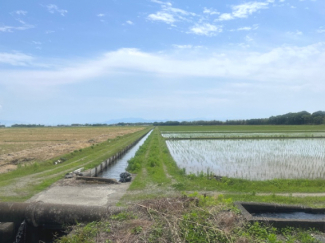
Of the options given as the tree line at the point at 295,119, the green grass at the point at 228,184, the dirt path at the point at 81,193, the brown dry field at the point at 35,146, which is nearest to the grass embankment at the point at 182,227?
the dirt path at the point at 81,193

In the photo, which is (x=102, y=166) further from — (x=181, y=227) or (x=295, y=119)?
(x=295, y=119)

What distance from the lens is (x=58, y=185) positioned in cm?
1202

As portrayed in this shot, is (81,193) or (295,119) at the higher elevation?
(295,119)

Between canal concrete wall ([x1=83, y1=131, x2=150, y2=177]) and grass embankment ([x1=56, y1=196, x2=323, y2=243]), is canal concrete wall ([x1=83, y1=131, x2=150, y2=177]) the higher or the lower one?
the lower one

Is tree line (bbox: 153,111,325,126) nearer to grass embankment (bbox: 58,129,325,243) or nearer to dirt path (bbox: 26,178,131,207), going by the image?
dirt path (bbox: 26,178,131,207)

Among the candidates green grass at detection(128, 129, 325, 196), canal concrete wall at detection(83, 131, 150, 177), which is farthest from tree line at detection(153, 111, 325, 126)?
green grass at detection(128, 129, 325, 196)

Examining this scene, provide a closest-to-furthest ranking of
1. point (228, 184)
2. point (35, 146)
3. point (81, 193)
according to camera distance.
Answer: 1. point (81, 193)
2. point (228, 184)
3. point (35, 146)

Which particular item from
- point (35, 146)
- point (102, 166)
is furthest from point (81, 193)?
point (35, 146)

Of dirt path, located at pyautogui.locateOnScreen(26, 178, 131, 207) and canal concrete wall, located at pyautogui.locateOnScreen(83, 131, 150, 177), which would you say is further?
canal concrete wall, located at pyautogui.locateOnScreen(83, 131, 150, 177)

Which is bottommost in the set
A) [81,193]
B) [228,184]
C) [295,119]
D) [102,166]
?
[102,166]

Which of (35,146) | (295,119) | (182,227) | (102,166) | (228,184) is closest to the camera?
(182,227)

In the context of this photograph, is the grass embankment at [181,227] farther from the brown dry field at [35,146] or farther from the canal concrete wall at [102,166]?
the brown dry field at [35,146]

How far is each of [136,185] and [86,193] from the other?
6.91ft

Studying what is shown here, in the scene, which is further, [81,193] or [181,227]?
[81,193]
